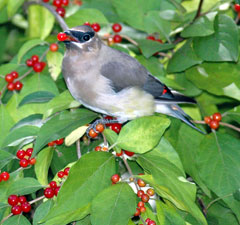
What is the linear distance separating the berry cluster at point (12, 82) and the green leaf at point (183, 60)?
3.46 feet

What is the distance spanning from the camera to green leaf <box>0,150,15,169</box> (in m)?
2.68

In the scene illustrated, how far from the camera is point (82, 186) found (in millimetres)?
2311

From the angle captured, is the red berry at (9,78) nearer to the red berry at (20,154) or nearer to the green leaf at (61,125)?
the green leaf at (61,125)

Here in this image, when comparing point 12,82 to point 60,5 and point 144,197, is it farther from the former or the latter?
point 144,197

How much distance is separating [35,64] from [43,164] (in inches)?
38.0

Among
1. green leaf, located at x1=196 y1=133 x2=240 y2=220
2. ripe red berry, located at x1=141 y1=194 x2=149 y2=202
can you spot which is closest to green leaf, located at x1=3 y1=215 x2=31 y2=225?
ripe red berry, located at x1=141 y1=194 x2=149 y2=202

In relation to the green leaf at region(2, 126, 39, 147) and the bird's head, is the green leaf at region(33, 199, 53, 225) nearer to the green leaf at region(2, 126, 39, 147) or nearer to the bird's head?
the green leaf at region(2, 126, 39, 147)

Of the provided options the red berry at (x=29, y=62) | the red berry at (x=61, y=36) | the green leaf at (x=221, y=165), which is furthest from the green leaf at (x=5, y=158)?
the green leaf at (x=221, y=165)

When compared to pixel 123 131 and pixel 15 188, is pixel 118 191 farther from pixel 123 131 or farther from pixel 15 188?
pixel 15 188

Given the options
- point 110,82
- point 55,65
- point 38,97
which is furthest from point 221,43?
point 38,97

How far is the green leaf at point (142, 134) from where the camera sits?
8.19ft

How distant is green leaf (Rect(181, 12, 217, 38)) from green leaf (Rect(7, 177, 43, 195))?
1468mm

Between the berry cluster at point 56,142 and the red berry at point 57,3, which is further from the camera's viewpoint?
the red berry at point 57,3

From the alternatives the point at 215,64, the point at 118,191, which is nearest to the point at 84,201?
the point at 118,191
